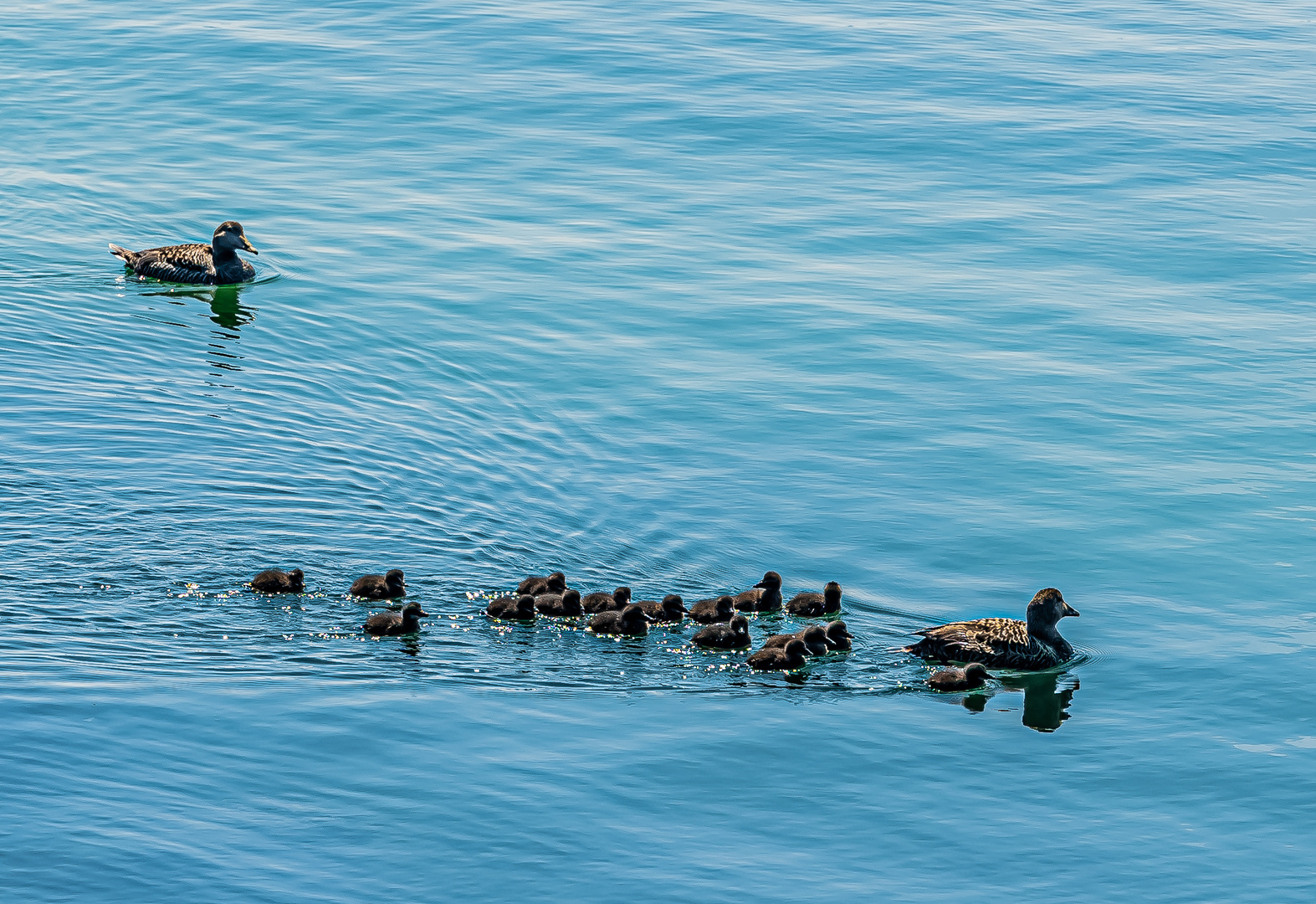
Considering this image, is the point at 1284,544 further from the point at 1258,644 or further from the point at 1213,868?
the point at 1213,868

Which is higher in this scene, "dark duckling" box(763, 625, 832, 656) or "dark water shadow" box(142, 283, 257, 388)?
"dark water shadow" box(142, 283, 257, 388)

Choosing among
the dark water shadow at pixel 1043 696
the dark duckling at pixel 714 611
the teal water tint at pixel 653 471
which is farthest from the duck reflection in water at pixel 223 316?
the dark water shadow at pixel 1043 696

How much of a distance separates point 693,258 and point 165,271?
7007mm

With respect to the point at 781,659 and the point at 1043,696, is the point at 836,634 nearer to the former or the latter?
the point at 781,659

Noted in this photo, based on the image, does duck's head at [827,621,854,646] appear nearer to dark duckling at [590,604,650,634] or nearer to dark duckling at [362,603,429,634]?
dark duckling at [590,604,650,634]

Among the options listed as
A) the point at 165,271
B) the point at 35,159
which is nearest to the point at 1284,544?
the point at 165,271

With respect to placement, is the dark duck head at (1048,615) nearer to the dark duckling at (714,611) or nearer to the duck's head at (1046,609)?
the duck's head at (1046,609)

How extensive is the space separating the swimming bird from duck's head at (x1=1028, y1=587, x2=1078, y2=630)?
12.6 m

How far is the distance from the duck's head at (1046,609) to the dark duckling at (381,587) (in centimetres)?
492

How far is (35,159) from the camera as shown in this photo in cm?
2698

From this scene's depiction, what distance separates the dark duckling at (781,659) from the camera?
12766 mm

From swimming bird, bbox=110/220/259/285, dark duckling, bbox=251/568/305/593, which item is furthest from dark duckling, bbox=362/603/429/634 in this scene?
swimming bird, bbox=110/220/259/285

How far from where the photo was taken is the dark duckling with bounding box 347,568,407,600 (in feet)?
42.9

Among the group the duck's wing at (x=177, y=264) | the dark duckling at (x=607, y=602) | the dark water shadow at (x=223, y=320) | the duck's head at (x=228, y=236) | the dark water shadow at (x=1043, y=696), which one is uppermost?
the duck's head at (x=228, y=236)
